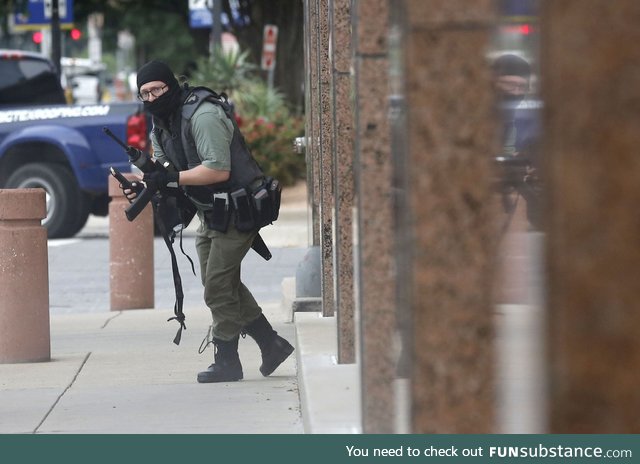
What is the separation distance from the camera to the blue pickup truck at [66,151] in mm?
16672

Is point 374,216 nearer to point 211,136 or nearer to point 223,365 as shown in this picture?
point 211,136

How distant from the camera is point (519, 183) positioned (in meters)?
10.1

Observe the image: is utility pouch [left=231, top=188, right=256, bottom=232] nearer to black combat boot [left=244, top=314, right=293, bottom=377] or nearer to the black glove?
the black glove

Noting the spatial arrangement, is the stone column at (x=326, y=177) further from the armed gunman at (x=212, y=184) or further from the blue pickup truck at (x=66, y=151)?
the blue pickup truck at (x=66, y=151)

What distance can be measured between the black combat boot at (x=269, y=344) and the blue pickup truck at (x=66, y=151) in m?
8.72

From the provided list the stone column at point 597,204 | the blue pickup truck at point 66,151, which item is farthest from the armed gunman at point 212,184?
the blue pickup truck at point 66,151

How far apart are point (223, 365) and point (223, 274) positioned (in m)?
0.50

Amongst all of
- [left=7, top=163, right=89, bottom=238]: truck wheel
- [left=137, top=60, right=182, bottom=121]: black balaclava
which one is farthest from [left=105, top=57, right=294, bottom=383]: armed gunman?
[left=7, top=163, right=89, bottom=238]: truck wheel

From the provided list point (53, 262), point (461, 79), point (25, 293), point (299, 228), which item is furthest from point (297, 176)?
point (461, 79)

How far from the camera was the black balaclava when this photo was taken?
7.51m

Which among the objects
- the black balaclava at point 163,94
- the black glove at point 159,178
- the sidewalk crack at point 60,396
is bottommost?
the sidewalk crack at point 60,396

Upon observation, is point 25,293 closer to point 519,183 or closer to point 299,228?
point 519,183

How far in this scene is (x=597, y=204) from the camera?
3.07m

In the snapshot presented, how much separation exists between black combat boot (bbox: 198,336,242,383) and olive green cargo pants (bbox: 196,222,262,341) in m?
0.04
